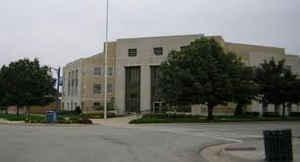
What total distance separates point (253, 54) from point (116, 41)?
2279cm

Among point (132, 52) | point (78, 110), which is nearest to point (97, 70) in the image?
point (132, 52)

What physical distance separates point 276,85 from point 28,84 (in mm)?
28863

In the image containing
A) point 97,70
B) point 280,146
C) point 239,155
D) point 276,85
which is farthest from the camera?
point 97,70

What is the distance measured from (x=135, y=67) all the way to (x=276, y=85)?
1038 inches

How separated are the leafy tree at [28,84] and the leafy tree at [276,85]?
2537 cm

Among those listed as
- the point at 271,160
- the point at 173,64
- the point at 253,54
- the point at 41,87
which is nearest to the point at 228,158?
the point at 271,160

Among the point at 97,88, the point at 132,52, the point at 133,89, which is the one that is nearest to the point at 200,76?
the point at 133,89

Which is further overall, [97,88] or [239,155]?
[97,88]

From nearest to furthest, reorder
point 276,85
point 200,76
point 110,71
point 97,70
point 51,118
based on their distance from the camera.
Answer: point 51,118, point 200,76, point 276,85, point 97,70, point 110,71

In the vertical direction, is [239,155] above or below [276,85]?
below

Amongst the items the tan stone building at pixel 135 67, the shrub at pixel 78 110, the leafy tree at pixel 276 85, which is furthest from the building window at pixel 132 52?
the leafy tree at pixel 276 85

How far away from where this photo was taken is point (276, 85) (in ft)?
154

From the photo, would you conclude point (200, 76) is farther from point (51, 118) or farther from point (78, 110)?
point (78, 110)

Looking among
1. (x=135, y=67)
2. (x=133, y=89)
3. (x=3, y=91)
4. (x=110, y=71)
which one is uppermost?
(x=135, y=67)
